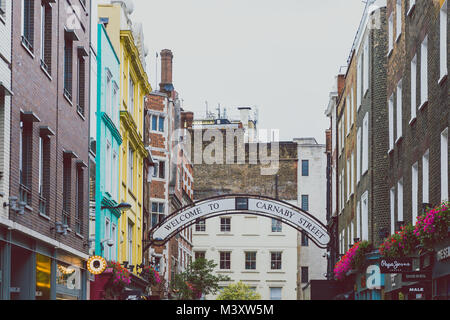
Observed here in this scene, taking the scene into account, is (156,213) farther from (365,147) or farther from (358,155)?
(365,147)

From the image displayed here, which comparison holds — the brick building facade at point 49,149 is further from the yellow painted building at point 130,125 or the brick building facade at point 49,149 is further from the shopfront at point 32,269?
the yellow painted building at point 130,125

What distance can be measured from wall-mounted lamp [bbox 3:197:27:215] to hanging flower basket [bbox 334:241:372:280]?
61.5 feet

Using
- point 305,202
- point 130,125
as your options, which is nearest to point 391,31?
point 130,125

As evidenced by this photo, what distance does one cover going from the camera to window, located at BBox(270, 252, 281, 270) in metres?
80.8

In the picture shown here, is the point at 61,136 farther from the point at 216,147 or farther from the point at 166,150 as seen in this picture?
the point at 216,147

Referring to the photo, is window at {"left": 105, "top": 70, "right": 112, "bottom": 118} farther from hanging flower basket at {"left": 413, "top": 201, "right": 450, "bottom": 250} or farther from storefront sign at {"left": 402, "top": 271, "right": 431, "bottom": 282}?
hanging flower basket at {"left": 413, "top": 201, "right": 450, "bottom": 250}

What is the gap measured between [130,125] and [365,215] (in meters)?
11.0

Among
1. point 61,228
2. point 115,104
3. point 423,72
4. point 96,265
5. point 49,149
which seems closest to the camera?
point 49,149

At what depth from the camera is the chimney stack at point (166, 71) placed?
61.7 metres

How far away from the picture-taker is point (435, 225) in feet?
54.1

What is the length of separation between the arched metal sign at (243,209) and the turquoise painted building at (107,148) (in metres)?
7.20

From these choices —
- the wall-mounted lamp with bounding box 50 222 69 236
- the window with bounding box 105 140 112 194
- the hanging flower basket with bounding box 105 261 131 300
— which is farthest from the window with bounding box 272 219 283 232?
the wall-mounted lamp with bounding box 50 222 69 236

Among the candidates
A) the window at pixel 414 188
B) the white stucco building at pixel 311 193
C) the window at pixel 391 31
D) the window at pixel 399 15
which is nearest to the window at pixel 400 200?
the window at pixel 414 188

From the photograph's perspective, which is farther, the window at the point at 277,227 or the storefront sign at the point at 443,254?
the window at the point at 277,227
